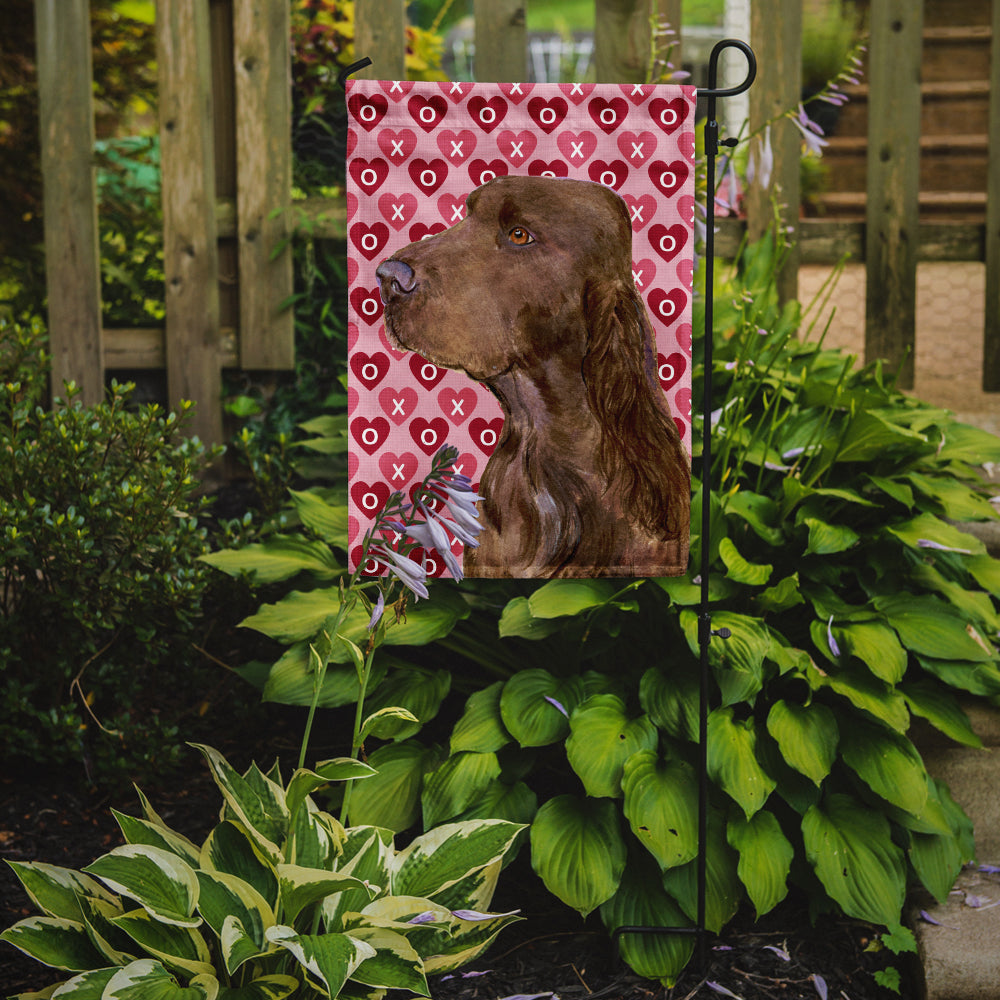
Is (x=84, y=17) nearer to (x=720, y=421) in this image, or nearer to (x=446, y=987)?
(x=720, y=421)

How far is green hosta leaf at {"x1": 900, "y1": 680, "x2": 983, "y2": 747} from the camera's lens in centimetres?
226

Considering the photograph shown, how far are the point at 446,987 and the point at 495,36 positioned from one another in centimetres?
282

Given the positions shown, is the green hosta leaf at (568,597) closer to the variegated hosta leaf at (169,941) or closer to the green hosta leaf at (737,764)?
the green hosta leaf at (737,764)

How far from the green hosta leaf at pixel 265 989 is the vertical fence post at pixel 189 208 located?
2.31m

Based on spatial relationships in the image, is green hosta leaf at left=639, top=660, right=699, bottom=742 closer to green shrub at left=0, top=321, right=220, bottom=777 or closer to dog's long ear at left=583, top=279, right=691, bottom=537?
dog's long ear at left=583, top=279, right=691, bottom=537

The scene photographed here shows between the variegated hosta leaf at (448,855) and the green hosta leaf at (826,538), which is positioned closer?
the variegated hosta leaf at (448,855)

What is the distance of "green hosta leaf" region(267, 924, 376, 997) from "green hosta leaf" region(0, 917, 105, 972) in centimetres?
35

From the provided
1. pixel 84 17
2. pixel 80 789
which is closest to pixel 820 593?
pixel 80 789

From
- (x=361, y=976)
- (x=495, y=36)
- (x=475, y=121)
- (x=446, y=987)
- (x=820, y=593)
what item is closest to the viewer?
(x=361, y=976)

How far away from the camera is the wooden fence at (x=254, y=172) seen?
11.2 ft

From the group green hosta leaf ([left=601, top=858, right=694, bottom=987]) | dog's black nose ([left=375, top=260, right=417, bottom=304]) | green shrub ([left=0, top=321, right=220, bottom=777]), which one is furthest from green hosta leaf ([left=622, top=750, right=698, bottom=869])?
green shrub ([left=0, top=321, right=220, bottom=777])

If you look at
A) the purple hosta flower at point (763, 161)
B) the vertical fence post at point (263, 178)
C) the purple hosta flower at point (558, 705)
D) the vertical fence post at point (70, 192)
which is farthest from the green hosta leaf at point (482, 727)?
the vertical fence post at point (70, 192)

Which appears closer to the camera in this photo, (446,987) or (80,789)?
(446,987)

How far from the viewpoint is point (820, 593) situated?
2363mm
